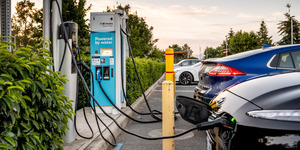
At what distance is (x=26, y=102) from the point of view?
2.03 m

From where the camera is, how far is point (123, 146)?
402 centimetres

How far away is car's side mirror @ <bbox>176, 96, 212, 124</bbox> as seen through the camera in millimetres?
1951

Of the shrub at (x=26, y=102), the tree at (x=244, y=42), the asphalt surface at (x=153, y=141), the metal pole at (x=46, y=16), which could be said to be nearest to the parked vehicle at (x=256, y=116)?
the shrub at (x=26, y=102)

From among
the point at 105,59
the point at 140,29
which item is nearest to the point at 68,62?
the point at 105,59

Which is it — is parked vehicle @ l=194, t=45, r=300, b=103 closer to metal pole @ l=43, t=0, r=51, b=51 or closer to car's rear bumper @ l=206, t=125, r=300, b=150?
car's rear bumper @ l=206, t=125, r=300, b=150

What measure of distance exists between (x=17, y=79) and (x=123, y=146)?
2449 mm

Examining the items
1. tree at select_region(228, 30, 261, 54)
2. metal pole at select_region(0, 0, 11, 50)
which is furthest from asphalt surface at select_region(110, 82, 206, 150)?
tree at select_region(228, 30, 261, 54)

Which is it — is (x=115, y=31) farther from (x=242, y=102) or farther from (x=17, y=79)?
(x=242, y=102)

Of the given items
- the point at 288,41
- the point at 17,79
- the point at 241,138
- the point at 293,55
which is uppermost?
the point at 288,41

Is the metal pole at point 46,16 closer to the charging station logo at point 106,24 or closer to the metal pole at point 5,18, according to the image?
the metal pole at point 5,18

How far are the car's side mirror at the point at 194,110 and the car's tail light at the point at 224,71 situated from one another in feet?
7.60

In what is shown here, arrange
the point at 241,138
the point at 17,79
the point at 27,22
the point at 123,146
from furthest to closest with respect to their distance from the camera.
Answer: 1. the point at 27,22
2. the point at 123,146
3. the point at 17,79
4. the point at 241,138

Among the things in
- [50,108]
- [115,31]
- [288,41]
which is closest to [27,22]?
[115,31]

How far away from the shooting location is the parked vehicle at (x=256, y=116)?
1.47 meters
